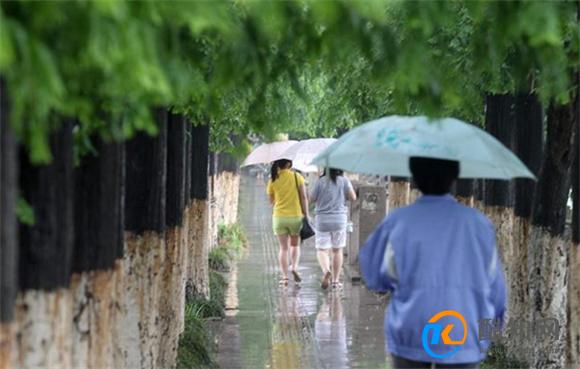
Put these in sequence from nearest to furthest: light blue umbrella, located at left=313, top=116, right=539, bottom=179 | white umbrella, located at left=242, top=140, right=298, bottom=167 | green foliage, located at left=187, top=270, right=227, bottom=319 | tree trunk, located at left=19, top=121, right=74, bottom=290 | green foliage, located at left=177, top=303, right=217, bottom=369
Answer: tree trunk, located at left=19, top=121, right=74, bottom=290 → light blue umbrella, located at left=313, top=116, right=539, bottom=179 → green foliage, located at left=177, top=303, right=217, bottom=369 → green foliage, located at left=187, top=270, right=227, bottom=319 → white umbrella, located at left=242, top=140, right=298, bottom=167

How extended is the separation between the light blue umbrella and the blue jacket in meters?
0.25

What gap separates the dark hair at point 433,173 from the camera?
6.12 metres

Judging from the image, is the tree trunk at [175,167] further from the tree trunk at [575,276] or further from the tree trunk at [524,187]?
the tree trunk at [575,276]

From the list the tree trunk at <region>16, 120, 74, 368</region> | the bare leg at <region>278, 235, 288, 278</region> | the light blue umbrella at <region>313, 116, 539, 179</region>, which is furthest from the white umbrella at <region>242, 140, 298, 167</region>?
the tree trunk at <region>16, 120, 74, 368</region>

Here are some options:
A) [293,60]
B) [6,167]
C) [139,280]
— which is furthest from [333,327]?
[6,167]

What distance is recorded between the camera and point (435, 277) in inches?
231

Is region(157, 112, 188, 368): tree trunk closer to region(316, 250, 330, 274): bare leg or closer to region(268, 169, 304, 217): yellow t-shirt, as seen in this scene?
region(316, 250, 330, 274): bare leg

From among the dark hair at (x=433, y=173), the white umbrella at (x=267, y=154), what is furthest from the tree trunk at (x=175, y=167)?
the white umbrella at (x=267, y=154)

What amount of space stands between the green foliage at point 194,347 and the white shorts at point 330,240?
13.3 ft

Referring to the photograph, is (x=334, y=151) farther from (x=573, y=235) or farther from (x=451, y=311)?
(x=573, y=235)

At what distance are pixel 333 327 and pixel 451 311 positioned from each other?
338 inches

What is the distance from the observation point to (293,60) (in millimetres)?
6961

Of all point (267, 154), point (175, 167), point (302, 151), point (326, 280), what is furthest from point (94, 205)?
point (267, 154)

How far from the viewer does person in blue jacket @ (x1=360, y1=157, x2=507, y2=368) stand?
587 centimetres
